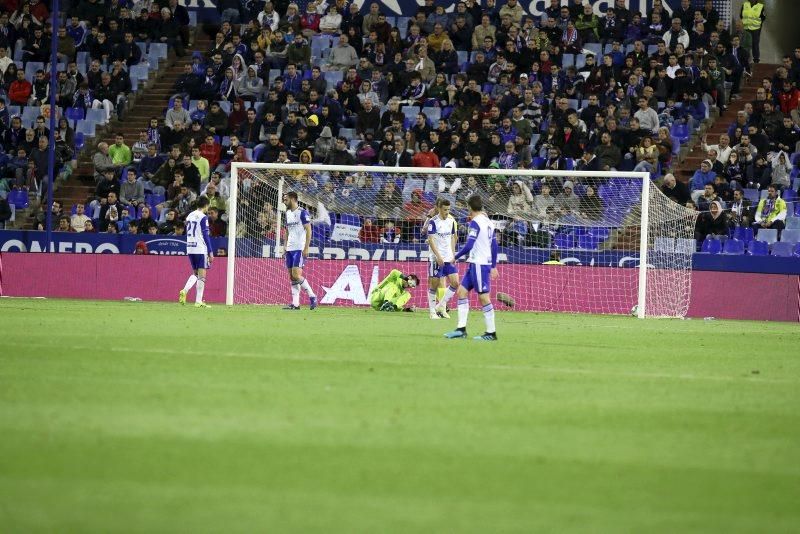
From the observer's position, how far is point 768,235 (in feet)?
91.8

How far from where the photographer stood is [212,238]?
2911cm

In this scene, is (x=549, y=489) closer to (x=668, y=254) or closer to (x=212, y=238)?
(x=668, y=254)

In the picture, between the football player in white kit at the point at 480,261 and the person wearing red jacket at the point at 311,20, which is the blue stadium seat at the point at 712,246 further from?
the person wearing red jacket at the point at 311,20

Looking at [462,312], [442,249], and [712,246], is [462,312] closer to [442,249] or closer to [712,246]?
[442,249]

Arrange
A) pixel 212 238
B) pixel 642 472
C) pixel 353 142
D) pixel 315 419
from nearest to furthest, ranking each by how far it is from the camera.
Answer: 1. pixel 642 472
2. pixel 315 419
3. pixel 212 238
4. pixel 353 142

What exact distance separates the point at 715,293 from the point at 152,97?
1715 cm

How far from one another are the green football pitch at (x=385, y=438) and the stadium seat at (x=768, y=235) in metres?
13.4

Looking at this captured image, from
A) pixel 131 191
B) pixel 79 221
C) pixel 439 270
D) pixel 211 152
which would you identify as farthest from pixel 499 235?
pixel 79 221

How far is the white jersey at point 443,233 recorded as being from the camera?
2300 centimetres

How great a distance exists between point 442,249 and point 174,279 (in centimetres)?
785

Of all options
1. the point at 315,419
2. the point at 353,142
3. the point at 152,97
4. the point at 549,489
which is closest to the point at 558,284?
the point at 353,142

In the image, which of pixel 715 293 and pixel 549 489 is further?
pixel 715 293

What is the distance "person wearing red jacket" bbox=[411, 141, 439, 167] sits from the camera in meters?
30.0

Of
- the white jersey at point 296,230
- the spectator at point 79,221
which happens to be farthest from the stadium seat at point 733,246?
the spectator at point 79,221
